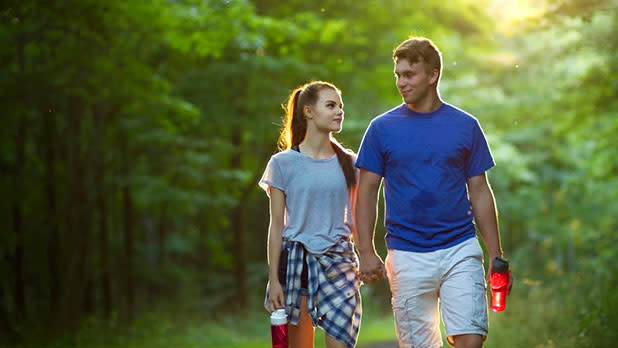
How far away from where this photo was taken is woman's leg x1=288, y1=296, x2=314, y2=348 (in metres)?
5.56

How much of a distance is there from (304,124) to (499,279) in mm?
1585

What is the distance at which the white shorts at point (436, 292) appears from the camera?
16.7ft

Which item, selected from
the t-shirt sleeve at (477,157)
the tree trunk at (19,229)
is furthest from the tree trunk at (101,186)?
the t-shirt sleeve at (477,157)

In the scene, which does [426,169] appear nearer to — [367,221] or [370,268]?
[367,221]

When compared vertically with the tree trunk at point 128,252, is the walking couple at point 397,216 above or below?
above

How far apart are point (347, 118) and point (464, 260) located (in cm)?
1537

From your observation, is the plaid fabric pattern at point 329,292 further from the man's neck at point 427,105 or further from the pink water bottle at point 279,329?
the man's neck at point 427,105

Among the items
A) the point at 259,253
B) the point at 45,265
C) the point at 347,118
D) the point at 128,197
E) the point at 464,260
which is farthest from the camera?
the point at 259,253

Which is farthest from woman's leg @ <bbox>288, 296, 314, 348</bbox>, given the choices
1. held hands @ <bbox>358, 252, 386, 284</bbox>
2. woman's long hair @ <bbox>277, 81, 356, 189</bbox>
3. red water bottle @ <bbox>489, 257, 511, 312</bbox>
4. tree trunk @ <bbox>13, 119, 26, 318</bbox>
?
tree trunk @ <bbox>13, 119, 26, 318</bbox>

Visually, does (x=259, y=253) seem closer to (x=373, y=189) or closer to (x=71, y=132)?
(x=71, y=132)

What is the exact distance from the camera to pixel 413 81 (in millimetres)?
5273

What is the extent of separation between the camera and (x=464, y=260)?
201 inches

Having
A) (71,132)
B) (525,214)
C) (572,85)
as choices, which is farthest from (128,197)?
(525,214)

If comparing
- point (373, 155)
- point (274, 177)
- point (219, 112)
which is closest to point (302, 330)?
point (274, 177)
